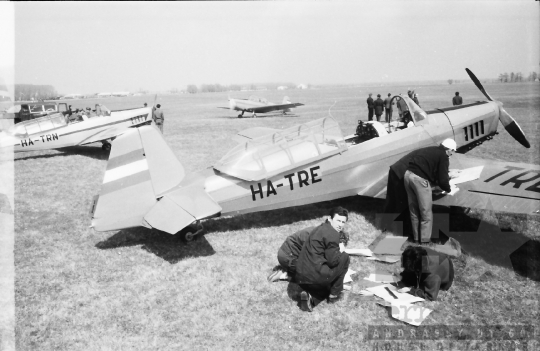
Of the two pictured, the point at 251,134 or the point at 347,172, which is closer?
the point at 347,172

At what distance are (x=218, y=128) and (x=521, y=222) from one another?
15762 mm

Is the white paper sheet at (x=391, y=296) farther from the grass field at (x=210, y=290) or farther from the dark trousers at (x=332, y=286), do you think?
the dark trousers at (x=332, y=286)

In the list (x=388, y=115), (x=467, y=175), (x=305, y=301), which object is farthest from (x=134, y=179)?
(x=467, y=175)

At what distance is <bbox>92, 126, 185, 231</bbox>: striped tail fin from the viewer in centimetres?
509

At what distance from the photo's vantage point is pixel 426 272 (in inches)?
166

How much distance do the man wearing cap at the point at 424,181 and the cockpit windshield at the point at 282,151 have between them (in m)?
1.30

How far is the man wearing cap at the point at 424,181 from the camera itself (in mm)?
5277

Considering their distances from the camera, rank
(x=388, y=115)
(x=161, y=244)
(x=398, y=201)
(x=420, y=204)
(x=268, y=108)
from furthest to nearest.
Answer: (x=268, y=108) → (x=388, y=115) → (x=398, y=201) → (x=161, y=244) → (x=420, y=204)

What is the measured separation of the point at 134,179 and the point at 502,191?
5.64 metres

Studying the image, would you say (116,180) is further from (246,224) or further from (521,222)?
(521,222)

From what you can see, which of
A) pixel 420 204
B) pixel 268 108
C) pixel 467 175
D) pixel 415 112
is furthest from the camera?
pixel 268 108

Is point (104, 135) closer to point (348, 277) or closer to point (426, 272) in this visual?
point (348, 277)

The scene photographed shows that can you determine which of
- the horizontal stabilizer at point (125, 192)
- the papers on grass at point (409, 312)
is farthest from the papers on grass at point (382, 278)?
the horizontal stabilizer at point (125, 192)

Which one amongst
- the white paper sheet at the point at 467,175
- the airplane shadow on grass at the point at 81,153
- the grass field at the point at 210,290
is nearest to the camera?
the grass field at the point at 210,290
